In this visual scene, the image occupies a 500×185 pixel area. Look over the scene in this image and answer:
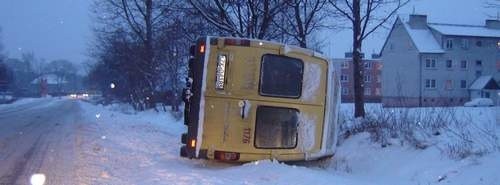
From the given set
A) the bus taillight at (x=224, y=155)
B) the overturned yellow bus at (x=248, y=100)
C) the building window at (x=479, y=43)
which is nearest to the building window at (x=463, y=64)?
the building window at (x=479, y=43)

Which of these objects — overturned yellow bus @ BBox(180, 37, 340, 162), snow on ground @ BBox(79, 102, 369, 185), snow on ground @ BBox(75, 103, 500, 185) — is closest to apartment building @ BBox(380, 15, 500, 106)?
snow on ground @ BBox(75, 103, 500, 185)

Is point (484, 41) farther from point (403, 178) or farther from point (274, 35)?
point (403, 178)

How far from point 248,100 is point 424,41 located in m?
65.7

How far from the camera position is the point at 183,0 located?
20.7m

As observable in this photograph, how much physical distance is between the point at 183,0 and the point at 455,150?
38.4 ft

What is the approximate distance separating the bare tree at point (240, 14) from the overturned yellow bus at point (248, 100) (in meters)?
7.98

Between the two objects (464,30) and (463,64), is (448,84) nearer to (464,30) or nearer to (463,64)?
(463,64)

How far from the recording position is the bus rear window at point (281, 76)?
11.1 m

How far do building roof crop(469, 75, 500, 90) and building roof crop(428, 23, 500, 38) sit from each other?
5.23m

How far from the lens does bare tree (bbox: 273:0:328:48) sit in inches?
816

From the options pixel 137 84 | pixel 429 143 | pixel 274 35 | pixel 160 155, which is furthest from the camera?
pixel 137 84

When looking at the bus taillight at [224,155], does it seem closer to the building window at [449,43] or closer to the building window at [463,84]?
the building window at [449,43]

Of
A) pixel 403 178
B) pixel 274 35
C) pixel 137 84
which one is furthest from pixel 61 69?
pixel 403 178

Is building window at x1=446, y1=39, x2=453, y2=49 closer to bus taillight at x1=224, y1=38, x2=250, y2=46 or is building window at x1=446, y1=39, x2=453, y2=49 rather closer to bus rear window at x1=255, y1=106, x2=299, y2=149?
bus rear window at x1=255, y1=106, x2=299, y2=149
